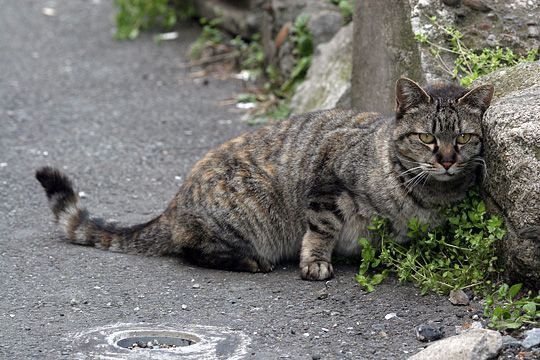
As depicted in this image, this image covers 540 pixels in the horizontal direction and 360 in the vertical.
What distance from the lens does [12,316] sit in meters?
5.14

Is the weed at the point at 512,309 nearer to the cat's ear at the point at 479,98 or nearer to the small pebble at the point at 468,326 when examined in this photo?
the small pebble at the point at 468,326

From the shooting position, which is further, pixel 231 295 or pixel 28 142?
pixel 28 142

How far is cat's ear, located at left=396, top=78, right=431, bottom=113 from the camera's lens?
525 centimetres

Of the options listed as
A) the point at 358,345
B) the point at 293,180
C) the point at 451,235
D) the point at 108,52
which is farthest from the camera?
the point at 108,52

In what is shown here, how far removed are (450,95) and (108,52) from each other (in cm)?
823

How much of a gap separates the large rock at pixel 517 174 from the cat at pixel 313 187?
0.60 feet

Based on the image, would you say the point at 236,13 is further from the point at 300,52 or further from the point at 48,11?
the point at 48,11

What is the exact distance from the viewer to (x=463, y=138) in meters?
5.14

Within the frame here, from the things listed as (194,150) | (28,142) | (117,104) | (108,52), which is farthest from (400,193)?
(108,52)

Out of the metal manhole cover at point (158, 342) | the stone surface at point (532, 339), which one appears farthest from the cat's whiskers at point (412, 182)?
the metal manhole cover at point (158, 342)

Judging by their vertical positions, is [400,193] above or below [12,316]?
above

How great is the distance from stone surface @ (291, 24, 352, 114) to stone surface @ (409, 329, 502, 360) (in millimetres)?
4041

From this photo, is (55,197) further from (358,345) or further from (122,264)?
(358,345)

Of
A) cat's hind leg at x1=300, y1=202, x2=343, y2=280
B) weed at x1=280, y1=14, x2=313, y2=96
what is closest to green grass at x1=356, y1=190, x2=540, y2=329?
cat's hind leg at x1=300, y1=202, x2=343, y2=280
